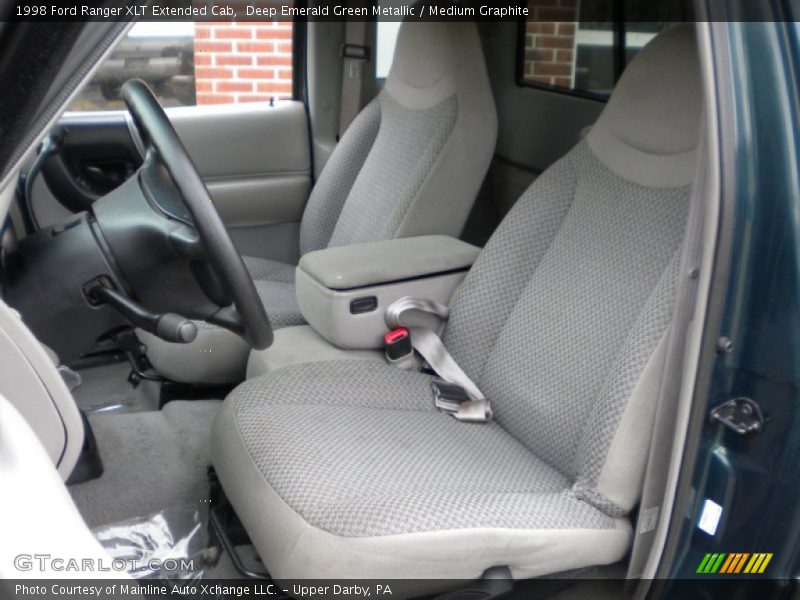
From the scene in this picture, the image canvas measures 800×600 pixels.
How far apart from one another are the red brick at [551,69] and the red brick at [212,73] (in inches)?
37.2

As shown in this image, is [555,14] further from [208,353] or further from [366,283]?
[208,353]

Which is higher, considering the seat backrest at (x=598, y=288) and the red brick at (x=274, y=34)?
the red brick at (x=274, y=34)

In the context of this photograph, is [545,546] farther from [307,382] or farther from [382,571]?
[307,382]

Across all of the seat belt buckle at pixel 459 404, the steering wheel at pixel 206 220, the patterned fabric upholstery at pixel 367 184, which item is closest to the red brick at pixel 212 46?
the patterned fabric upholstery at pixel 367 184

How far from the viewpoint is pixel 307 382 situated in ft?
5.54

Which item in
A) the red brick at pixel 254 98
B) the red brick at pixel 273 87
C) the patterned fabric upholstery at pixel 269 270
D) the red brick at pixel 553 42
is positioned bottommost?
the patterned fabric upholstery at pixel 269 270

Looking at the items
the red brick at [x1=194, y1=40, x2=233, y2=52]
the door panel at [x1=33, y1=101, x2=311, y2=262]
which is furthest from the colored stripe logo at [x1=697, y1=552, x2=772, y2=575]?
the red brick at [x1=194, y1=40, x2=233, y2=52]

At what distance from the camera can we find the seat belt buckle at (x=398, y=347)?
187 cm

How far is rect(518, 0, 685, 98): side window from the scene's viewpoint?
6.53 ft

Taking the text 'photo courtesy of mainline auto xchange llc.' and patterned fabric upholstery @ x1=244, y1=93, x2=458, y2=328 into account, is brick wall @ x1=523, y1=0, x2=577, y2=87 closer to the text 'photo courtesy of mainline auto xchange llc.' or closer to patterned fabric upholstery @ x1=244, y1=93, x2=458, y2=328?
the text 'photo courtesy of mainline auto xchange llc.'

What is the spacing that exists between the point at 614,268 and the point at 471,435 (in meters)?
0.39

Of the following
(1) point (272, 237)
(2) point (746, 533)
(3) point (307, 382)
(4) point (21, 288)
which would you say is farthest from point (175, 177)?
(1) point (272, 237)

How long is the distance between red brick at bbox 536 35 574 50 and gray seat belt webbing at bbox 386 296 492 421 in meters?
0.77

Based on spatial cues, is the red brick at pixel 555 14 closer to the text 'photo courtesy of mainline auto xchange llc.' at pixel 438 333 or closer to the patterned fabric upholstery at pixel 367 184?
the text 'photo courtesy of mainline auto xchange llc.' at pixel 438 333
